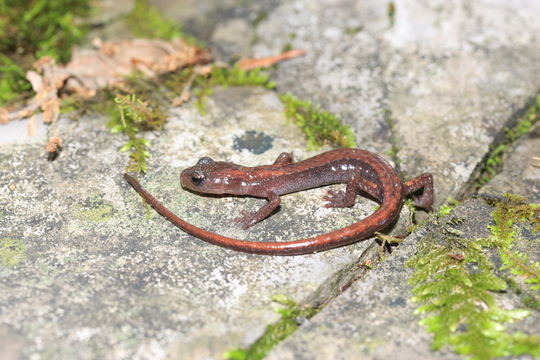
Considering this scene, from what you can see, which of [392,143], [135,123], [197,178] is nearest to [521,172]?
[392,143]

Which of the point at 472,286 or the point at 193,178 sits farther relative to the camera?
the point at 193,178

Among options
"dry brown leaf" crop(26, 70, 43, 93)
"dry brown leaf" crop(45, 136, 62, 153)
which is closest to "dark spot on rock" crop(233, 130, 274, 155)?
"dry brown leaf" crop(45, 136, 62, 153)

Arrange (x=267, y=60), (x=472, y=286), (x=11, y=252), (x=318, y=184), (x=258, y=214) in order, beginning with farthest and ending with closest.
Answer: (x=267, y=60) → (x=318, y=184) → (x=258, y=214) → (x=11, y=252) → (x=472, y=286)

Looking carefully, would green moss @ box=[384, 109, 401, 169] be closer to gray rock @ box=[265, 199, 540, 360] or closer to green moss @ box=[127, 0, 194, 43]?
gray rock @ box=[265, 199, 540, 360]

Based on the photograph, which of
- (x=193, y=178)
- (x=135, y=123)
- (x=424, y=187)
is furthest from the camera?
(x=135, y=123)

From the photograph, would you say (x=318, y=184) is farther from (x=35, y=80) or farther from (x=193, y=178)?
(x=35, y=80)

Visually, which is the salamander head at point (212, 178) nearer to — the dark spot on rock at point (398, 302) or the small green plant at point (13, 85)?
the dark spot on rock at point (398, 302)

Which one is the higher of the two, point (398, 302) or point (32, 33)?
point (32, 33)
